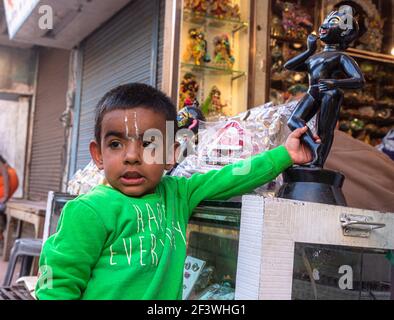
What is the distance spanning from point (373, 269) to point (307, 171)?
326 mm

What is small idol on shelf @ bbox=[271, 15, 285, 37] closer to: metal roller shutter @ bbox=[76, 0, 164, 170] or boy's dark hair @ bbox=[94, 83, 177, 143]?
metal roller shutter @ bbox=[76, 0, 164, 170]

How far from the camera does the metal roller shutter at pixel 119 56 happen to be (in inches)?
180

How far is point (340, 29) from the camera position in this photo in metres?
1.36

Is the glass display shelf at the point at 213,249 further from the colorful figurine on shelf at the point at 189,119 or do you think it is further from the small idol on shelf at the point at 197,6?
the small idol on shelf at the point at 197,6

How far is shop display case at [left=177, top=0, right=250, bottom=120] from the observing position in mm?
4090

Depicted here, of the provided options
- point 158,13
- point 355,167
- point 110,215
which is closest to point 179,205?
point 110,215

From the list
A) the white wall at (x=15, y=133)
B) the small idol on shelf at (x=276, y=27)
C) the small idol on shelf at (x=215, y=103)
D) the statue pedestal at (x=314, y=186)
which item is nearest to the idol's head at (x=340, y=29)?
the statue pedestal at (x=314, y=186)

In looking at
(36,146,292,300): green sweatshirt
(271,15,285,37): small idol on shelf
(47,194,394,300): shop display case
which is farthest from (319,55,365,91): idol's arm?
(271,15,285,37): small idol on shelf

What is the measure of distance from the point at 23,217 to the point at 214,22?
316 centimetres

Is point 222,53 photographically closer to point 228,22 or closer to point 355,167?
point 228,22

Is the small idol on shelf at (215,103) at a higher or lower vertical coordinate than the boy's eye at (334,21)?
higher

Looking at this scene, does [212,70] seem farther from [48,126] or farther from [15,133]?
[15,133]

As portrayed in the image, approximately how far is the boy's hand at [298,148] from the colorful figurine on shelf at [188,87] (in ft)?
8.96
